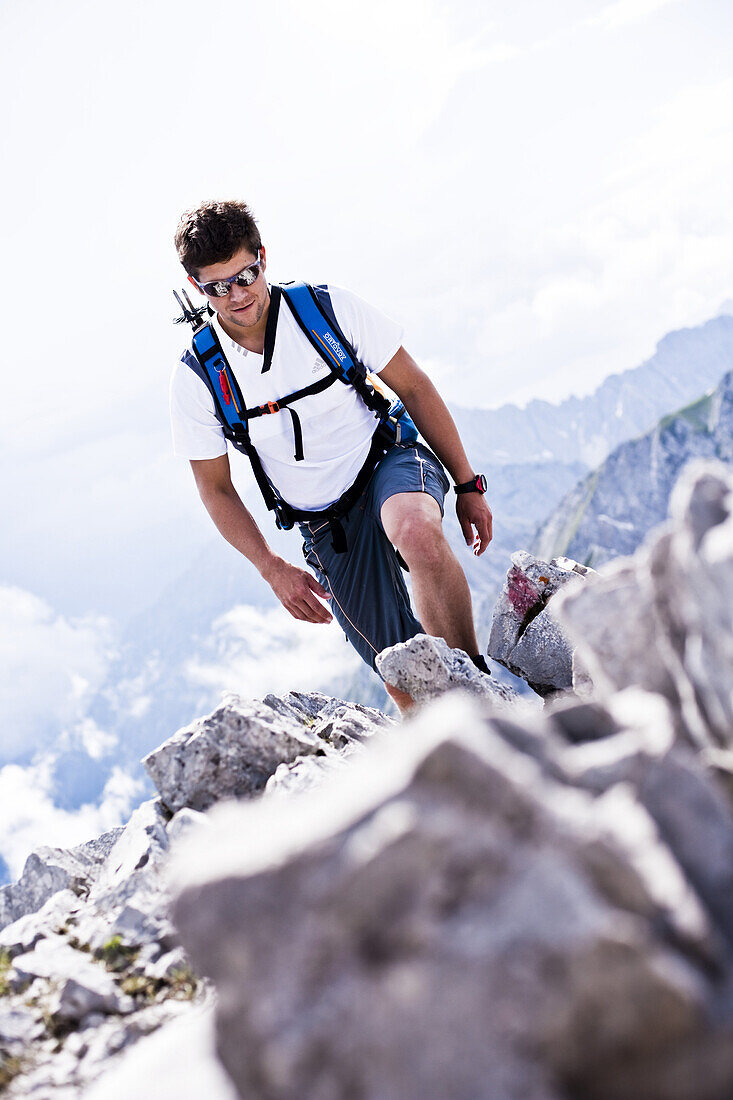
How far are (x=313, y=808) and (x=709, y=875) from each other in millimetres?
1713

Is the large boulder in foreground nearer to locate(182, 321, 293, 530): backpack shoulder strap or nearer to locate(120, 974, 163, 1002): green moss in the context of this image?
locate(120, 974, 163, 1002): green moss

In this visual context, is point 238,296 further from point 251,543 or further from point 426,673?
point 426,673

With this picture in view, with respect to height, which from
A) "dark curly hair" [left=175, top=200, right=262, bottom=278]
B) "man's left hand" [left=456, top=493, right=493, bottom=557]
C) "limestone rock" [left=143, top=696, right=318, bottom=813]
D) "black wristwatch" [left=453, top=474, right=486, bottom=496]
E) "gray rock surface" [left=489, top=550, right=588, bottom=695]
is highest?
"dark curly hair" [left=175, top=200, right=262, bottom=278]

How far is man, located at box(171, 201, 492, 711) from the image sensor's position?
9812 mm

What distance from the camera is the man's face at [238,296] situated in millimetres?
9852

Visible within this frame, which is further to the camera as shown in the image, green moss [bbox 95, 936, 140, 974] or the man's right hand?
the man's right hand

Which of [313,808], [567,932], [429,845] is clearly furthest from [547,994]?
[313,808]

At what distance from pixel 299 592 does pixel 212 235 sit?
15.4 ft

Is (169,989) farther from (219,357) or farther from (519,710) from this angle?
(219,357)

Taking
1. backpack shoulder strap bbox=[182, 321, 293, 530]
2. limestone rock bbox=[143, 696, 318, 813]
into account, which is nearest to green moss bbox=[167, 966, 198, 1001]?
limestone rock bbox=[143, 696, 318, 813]

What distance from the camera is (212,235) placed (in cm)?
977

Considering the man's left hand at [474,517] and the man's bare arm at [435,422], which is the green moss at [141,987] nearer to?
the man's left hand at [474,517]

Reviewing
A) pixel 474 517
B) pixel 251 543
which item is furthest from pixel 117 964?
pixel 474 517

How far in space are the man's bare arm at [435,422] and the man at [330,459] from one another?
20 millimetres
